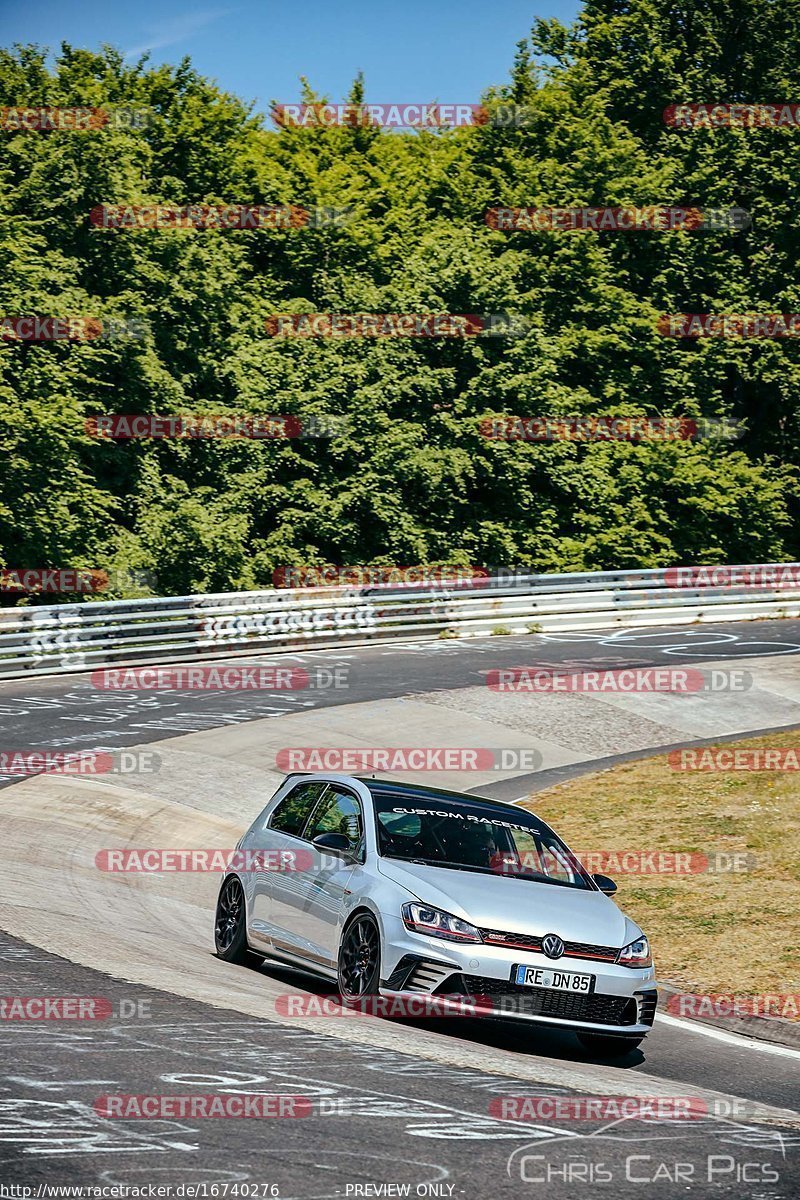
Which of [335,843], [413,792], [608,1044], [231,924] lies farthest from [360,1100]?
[231,924]

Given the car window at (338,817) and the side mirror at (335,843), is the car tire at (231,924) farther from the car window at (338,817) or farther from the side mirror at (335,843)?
the side mirror at (335,843)

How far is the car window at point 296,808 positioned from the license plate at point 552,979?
246 cm

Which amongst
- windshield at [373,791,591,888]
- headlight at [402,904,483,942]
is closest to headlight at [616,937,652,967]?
windshield at [373,791,591,888]

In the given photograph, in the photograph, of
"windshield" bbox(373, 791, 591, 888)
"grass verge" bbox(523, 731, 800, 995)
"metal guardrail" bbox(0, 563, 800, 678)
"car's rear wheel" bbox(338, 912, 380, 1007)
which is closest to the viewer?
"car's rear wheel" bbox(338, 912, 380, 1007)

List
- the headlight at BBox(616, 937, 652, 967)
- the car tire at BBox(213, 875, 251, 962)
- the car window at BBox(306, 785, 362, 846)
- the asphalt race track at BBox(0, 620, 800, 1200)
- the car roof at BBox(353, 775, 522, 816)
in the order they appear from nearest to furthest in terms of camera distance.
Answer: the asphalt race track at BBox(0, 620, 800, 1200) < the headlight at BBox(616, 937, 652, 967) < the car window at BBox(306, 785, 362, 846) < the car roof at BBox(353, 775, 522, 816) < the car tire at BBox(213, 875, 251, 962)

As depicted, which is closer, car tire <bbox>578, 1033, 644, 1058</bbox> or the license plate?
the license plate

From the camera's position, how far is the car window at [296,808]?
1104cm

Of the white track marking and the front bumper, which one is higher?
the front bumper

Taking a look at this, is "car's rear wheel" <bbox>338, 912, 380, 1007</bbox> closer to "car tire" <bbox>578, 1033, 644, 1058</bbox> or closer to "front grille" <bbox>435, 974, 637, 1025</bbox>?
"front grille" <bbox>435, 974, 637, 1025</bbox>

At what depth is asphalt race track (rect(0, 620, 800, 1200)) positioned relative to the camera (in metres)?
5.63

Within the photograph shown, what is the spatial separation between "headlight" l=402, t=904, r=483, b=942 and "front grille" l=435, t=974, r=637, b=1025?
0.24m

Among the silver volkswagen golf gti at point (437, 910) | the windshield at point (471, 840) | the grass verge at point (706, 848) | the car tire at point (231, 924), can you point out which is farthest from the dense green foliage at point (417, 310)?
the windshield at point (471, 840)

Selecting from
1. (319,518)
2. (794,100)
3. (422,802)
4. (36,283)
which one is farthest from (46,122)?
(422,802)

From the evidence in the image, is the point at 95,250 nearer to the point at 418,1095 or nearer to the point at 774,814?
the point at 774,814
